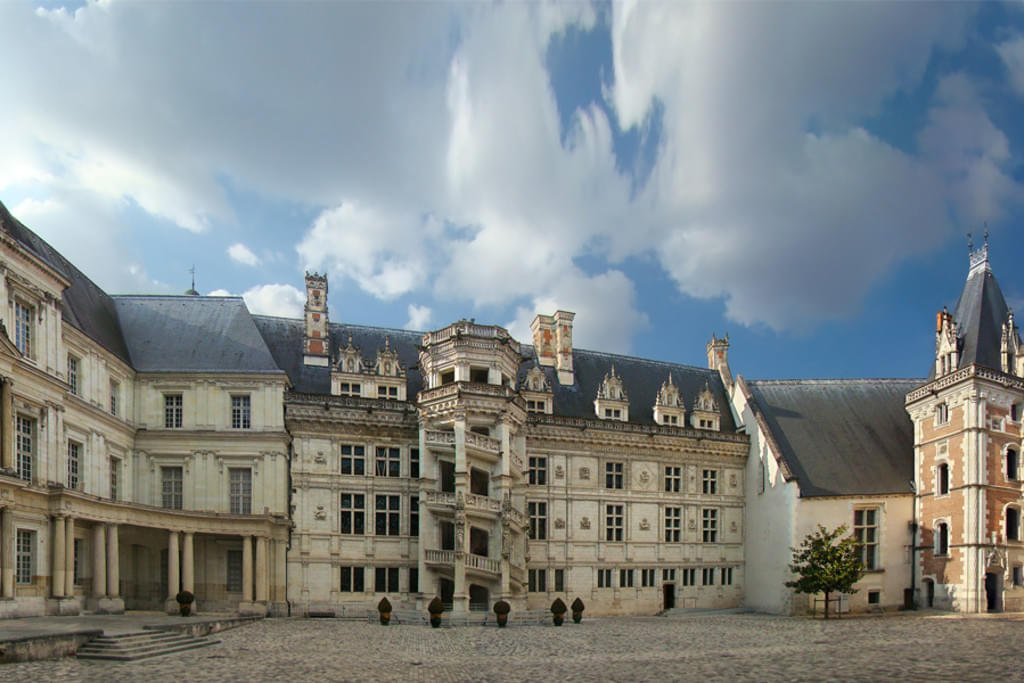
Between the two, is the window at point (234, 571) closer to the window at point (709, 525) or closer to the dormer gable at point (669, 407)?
the dormer gable at point (669, 407)

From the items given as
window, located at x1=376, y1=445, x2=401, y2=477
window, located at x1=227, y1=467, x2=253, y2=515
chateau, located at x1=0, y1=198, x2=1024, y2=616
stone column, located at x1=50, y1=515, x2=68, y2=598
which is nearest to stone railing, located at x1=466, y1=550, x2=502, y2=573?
chateau, located at x1=0, y1=198, x2=1024, y2=616

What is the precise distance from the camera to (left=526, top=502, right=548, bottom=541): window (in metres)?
43.9

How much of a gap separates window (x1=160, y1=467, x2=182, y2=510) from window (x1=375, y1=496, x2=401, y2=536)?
8.31 meters

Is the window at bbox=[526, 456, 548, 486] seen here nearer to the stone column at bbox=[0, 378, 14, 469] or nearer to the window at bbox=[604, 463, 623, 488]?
the window at bbox=[604, 463, 623, 488]

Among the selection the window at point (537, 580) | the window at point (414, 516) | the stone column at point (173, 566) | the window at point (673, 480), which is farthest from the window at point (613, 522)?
the stone column at point (173, 566)

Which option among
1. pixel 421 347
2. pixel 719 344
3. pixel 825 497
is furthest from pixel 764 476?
pixel 421 347

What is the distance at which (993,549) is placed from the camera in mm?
41156

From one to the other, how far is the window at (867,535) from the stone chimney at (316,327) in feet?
85.2

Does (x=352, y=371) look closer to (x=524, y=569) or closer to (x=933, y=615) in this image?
(x=524, y=569)

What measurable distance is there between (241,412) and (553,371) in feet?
53.0

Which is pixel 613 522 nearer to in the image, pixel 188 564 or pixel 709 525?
pixel 709 525

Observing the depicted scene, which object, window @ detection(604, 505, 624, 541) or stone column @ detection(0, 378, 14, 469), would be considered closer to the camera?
stone column @ detection(0, 378, 14, 469)

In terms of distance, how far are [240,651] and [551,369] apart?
2681cm

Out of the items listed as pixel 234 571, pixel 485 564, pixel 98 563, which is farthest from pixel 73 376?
pixel 485 564
